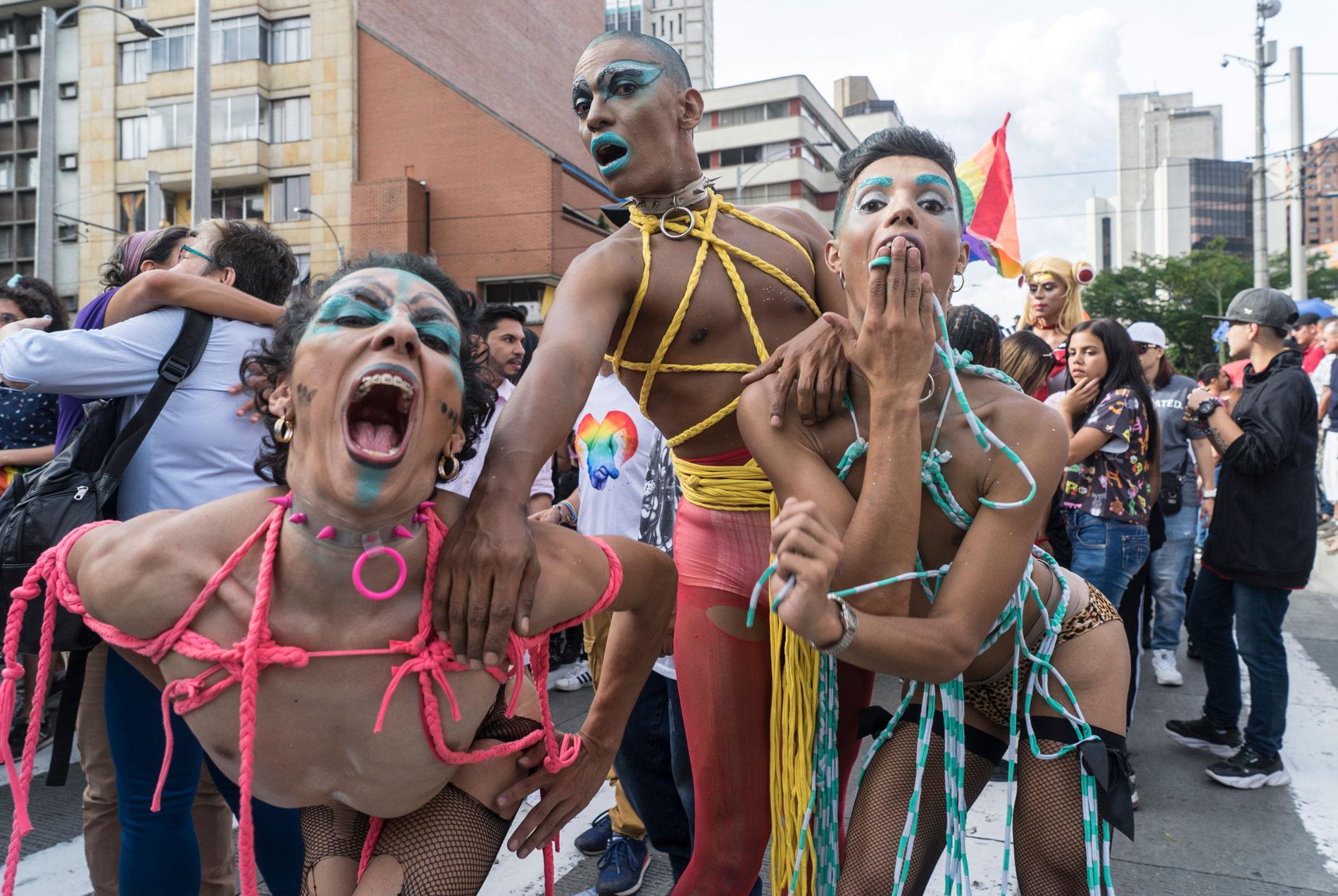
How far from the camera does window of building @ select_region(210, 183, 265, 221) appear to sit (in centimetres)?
3219

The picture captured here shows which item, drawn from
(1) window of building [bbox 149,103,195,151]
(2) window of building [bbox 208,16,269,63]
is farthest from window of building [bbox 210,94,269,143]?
(2) window of building [bbox 208,16,269,63]

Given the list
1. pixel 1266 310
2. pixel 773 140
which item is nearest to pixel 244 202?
pixel 1266 310

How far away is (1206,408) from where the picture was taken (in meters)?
4.77

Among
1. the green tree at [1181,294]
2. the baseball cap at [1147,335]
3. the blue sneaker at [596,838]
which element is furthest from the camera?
the green tree at [1181,294]

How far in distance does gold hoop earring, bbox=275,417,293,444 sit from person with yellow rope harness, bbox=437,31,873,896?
513 millimetres

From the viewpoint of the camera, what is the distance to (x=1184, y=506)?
625 centimetres

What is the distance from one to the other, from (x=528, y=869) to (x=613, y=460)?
5.15 ft

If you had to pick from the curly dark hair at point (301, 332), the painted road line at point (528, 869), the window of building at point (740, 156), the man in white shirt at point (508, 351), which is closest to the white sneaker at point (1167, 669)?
the painted road line at point (528, 869)

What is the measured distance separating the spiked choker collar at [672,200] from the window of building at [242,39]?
33.6 metres

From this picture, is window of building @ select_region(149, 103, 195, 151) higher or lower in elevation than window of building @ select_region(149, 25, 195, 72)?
lower

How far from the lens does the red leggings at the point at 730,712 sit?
2395 millimetres

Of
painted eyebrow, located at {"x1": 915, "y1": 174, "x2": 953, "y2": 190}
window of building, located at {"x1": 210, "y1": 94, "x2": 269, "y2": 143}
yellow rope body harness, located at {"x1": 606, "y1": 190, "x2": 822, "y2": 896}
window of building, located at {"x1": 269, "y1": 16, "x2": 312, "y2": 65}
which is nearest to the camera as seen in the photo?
painted eyebrow, located at {"x1": 915, "y1": 174, "x2": 953, "y2": 190}

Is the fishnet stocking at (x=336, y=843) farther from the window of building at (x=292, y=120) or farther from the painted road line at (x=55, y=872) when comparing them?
the window of building at (x=292, y=120)

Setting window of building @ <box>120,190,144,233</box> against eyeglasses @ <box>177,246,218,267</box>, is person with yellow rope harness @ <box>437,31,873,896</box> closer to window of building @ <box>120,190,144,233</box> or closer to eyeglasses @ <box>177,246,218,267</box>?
eyeglasses @ <box>177,246,218,267</box>
